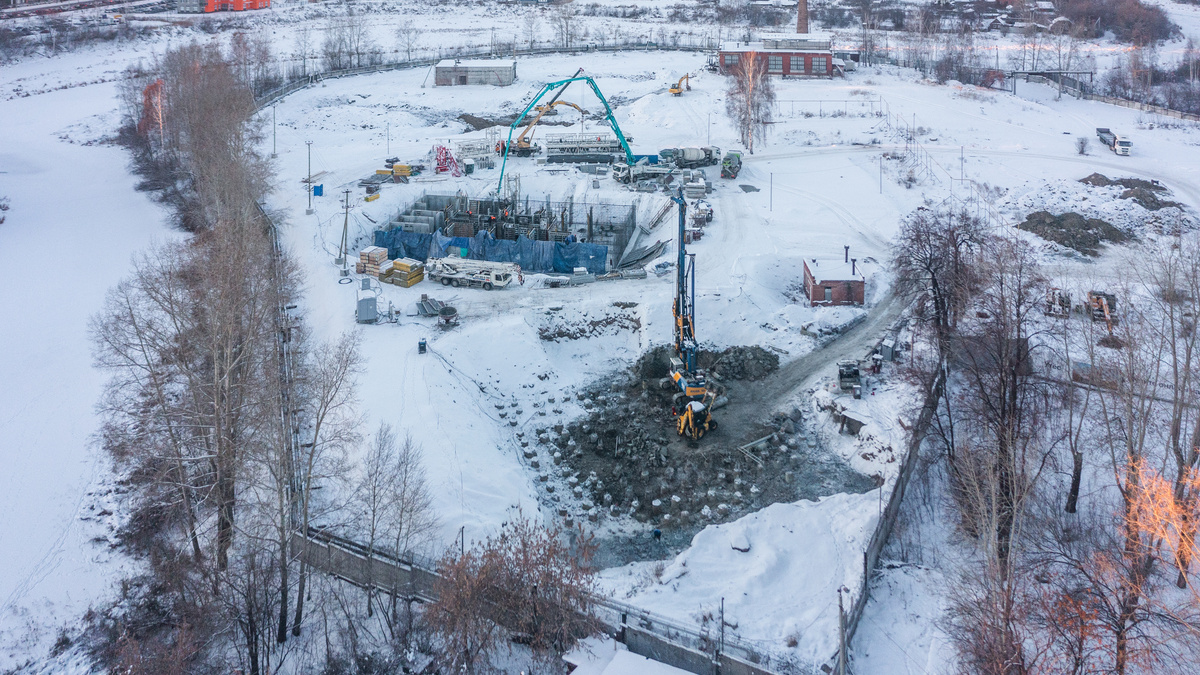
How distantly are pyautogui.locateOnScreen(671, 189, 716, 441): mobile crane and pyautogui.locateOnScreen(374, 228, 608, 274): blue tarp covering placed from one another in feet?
29.3

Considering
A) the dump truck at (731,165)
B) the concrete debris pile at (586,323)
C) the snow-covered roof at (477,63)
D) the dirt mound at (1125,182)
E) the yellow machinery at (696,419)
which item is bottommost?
the yellow machinery at (696,419)

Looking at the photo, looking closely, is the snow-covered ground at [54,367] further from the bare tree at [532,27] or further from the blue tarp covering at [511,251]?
the bare tree at [532,27]

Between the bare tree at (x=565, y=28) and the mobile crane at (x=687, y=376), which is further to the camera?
the bare tree at (x=565, y=28)

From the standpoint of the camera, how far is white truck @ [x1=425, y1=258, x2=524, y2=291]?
3170 cm

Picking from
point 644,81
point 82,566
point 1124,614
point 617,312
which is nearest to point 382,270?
point 617,312

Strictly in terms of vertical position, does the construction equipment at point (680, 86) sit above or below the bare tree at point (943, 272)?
above

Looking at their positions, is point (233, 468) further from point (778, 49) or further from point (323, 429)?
point (778, 49)

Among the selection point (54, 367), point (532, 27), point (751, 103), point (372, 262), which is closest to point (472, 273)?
point (372, 262)

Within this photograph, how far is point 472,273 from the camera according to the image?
31.8 m

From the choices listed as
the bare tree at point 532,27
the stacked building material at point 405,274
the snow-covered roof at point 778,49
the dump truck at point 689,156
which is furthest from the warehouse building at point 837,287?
the bare tree at point 532,27

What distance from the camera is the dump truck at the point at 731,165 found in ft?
139

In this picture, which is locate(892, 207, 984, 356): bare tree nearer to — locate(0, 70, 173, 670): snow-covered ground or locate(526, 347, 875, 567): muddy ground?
locate(526, 347, 875, 567): muddy ground

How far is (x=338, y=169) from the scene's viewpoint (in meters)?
45.0

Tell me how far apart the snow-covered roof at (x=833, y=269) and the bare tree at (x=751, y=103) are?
679 inches
